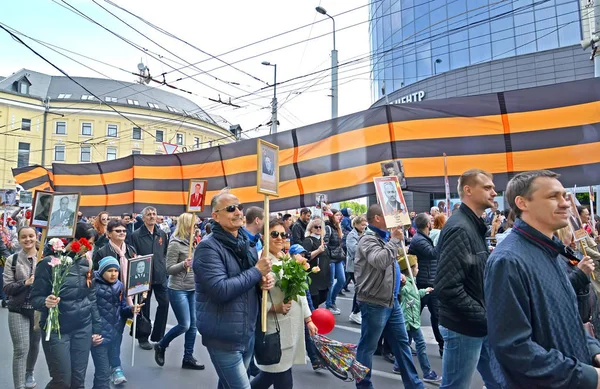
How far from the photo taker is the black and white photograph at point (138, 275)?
483 centimetres

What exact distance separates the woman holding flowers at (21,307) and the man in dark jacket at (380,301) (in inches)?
131

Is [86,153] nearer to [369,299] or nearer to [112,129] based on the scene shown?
[112,129]

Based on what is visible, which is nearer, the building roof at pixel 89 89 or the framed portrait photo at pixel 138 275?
the framed portrait photo at pixel 138 275

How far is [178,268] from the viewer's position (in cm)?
536

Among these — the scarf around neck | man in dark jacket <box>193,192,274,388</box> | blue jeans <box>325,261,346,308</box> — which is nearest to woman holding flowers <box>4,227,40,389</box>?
man in dark jacket <box>193,192,274,388</box>

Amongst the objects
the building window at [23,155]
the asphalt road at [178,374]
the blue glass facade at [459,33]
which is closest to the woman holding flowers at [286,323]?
the asphalt road at [178,374]

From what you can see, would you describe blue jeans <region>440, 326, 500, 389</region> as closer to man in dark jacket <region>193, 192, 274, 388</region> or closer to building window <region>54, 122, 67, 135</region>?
man in dark jacket <region>193, 192, 274, 388</region>

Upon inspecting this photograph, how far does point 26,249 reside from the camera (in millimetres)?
4445

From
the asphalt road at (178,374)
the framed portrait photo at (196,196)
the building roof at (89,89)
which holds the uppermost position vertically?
the building roof at (89,89)

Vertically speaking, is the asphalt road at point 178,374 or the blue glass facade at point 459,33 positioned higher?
the blue glass facade at point 459,33

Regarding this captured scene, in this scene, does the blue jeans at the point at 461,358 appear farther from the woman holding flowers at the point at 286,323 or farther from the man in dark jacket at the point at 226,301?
the man in dark jacket at the point at 226,301

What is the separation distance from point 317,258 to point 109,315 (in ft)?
11.0

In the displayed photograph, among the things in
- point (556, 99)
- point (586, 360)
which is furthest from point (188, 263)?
point (556, 99)

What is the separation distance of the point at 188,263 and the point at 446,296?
11.3 feet
